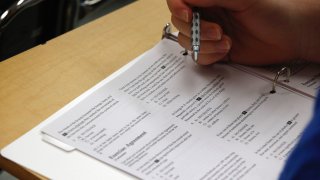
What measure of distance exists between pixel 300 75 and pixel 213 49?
5.8 inches

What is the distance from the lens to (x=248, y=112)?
0.78 meters

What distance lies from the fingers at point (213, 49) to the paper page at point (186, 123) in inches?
0.7

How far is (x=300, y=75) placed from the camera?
86 centimetres

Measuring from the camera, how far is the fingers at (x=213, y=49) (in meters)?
0.86

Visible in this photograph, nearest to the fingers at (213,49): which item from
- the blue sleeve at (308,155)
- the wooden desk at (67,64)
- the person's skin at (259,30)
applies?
the person's skin at (259,30)

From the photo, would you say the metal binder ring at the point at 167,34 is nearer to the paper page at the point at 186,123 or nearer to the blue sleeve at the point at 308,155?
the paper page at the point at 186,123

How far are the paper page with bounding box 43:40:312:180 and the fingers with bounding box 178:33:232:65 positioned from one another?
0.02 metres

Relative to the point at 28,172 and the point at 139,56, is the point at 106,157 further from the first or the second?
the point at 139,56

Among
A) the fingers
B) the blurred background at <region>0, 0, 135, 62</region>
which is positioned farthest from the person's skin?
the blurred background at <region>0, 0, 135, 62</region>

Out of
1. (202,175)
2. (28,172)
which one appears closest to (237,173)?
(202,175)

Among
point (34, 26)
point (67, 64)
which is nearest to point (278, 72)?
point (67, 64)

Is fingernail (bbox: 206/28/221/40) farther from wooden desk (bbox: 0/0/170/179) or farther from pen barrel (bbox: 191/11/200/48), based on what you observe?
wooden desk (bbox: 0/0/170/179)

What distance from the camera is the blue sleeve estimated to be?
47cm

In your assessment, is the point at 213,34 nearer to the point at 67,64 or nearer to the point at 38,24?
the point at 67,64
